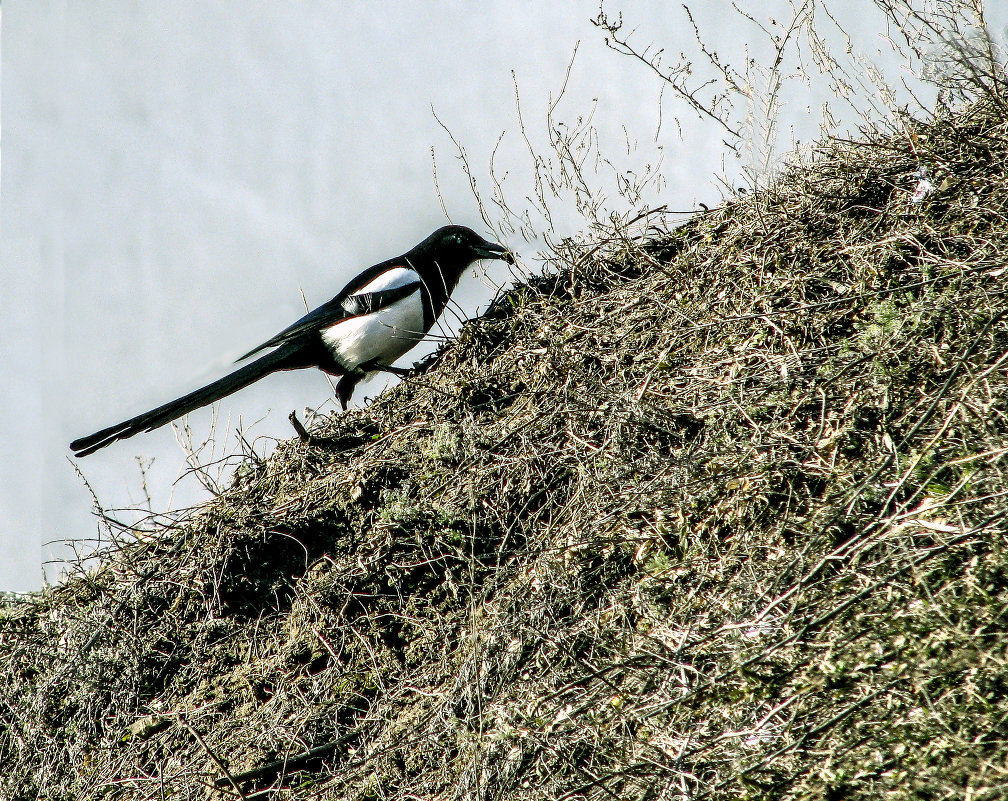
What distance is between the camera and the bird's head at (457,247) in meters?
6.16

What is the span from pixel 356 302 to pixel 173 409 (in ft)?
4.09

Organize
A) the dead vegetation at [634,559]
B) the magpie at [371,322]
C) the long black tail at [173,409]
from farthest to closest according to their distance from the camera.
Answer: the magpie at [371,322] → the long black tail at [173,409] → the dead vegetation at [634,559]

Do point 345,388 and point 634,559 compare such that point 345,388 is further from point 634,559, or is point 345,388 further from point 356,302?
point 634,559

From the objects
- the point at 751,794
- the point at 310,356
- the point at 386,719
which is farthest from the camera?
the point at 310,356

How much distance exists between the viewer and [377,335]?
5.81m

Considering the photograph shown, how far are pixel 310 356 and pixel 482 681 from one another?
10.4ft

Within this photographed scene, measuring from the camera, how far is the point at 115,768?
4.25 metres

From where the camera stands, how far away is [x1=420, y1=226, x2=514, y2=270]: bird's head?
616cm

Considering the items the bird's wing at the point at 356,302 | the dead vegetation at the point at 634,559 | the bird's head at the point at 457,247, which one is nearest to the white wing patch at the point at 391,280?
the bird's wing at the point at 356,302

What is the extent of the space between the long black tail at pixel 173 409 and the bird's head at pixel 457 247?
130 cm

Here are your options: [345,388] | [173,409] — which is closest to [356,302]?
[345,388]

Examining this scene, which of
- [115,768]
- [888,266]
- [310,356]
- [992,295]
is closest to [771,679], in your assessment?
[992,295]

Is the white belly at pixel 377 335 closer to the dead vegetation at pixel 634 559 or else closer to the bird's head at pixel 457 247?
the bird's head at pixel 457 247

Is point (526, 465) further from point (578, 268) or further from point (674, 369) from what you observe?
point (578, 268)
